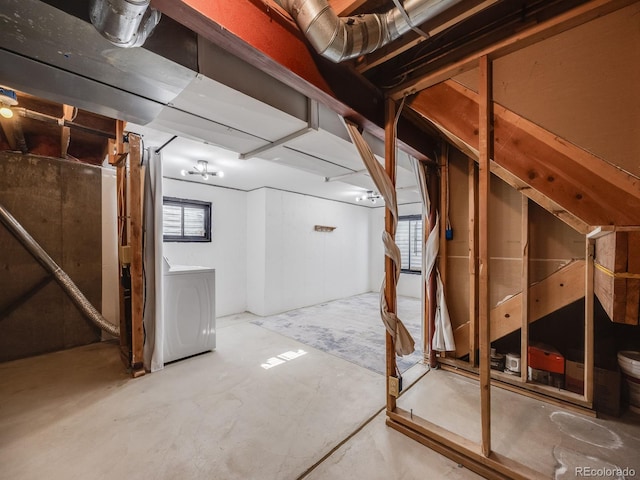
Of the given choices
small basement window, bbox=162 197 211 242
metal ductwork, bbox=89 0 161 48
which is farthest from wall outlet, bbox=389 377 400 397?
small basement window, bbox=162 197 211 242

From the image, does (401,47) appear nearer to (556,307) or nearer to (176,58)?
(176,58)

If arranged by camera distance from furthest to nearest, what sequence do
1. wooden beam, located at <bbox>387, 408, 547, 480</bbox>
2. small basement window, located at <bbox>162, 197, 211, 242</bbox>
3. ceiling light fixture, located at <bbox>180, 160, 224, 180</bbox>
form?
1. small basement window, located at <bbox>162, 197, 211, 242</bbox>
2. ceiling light fixture, located at <bbox>180, 160, 224, 180</bbox>
3. wooden beam, located at <bbox>387, 408, 547, 480</bbox>

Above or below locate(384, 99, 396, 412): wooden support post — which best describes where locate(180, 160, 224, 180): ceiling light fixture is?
above

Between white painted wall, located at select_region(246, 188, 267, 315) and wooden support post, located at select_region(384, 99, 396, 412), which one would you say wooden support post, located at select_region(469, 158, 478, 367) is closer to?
wooden support post, located at select_region(384, 99, 396, 412)

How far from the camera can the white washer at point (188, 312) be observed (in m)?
2.88

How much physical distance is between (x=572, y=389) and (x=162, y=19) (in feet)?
12.5

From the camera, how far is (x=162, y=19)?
48.3 inches

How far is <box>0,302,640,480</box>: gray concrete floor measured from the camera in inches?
60.8

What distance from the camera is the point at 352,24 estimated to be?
126cm

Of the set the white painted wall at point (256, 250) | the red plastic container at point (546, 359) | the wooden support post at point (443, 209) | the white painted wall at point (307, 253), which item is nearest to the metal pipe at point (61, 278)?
the white painted wall at point (256, 250)

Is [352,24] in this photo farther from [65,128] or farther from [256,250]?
[256,250]

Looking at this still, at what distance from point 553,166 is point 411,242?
5337 mm

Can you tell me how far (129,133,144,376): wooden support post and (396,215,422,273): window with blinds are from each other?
5.36 m

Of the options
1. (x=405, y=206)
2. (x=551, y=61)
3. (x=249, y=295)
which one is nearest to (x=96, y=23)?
(x=551, y=61)
